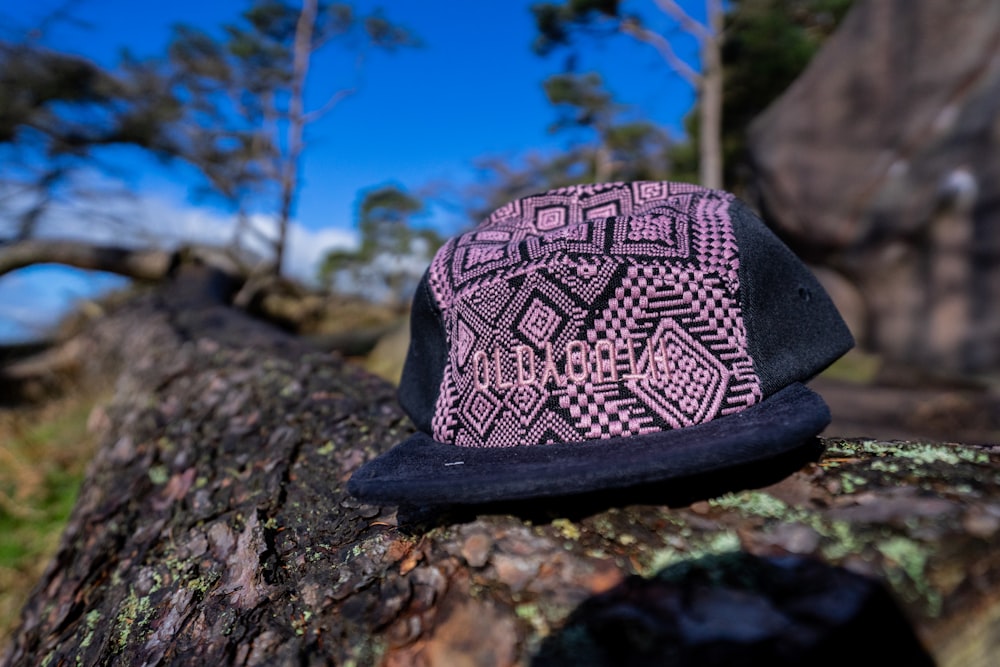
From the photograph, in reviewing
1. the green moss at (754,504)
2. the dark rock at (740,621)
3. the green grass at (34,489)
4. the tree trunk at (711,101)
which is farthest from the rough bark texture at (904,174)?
the green grass at (34,489)

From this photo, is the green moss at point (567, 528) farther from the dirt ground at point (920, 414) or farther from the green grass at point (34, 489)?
the dirt ground at point (920, 414)

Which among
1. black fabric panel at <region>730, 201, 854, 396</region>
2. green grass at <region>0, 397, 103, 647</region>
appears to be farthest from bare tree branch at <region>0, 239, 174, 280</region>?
black fabric panel at <region>730, 201, 854, 396</region>

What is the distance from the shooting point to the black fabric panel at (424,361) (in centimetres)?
128

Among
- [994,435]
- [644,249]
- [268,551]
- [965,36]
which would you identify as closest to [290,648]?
[268,551]

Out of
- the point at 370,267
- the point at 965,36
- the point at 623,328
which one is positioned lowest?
the point at 370,267

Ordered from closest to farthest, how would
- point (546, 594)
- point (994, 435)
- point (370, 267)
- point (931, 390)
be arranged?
point (546, 594)
point (994, 435)
point (931, 390)
point (370, 267)

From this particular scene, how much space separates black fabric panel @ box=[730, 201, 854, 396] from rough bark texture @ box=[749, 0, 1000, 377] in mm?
6232

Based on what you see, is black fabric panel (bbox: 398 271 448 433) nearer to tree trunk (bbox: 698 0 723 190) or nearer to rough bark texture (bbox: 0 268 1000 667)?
rough bark texture (bbox: 0 268 1000 667)

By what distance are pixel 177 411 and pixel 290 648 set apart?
61.2 inches

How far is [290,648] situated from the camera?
2.79 feet

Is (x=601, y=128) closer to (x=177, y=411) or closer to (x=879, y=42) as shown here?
(x=879, y=42)

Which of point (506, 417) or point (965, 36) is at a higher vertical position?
point (965, 36)

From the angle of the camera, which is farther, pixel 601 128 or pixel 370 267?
pixel 370 267

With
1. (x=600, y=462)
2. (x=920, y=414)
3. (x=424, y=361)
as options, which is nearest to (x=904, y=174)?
(x=920, y=414)
